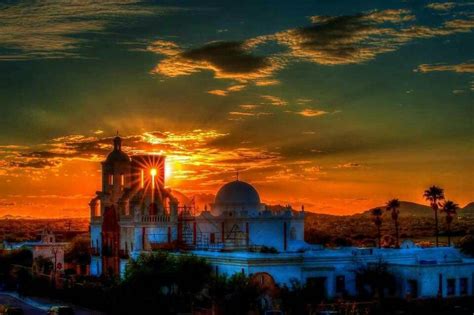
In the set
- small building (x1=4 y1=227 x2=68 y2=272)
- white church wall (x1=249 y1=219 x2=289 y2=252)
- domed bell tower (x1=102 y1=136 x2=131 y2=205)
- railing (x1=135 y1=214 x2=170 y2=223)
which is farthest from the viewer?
small building (x1=4 y1=227 x2=68 y2=272)

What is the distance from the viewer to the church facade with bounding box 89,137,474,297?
42000 millimetres

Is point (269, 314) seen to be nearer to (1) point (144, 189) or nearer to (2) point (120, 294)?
(2) point (120, 294)

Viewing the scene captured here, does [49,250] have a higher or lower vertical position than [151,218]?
lower

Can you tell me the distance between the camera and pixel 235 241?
49.9 m

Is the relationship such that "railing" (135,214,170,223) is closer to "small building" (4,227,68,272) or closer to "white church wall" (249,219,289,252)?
"white church wall" (249,219,289,252)

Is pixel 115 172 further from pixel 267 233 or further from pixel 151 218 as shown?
pixel 267 233

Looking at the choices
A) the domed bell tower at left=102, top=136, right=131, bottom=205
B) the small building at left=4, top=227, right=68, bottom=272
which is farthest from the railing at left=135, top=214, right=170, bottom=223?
the small building at left=4, top=227, right=68, bottom=272

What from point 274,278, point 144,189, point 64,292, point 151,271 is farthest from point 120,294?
point 144,189

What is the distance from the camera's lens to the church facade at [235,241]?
138 feet

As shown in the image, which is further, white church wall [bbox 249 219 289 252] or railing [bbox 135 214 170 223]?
railing [bbox 135 214 170 223]

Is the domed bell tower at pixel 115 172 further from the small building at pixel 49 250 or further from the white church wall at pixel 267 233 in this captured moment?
the white church wall at pixel 267 233

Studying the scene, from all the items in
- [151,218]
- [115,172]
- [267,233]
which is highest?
[115,172]

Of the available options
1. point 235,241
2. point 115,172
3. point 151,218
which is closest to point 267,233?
point 235,241

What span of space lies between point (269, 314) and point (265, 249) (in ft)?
30.2
